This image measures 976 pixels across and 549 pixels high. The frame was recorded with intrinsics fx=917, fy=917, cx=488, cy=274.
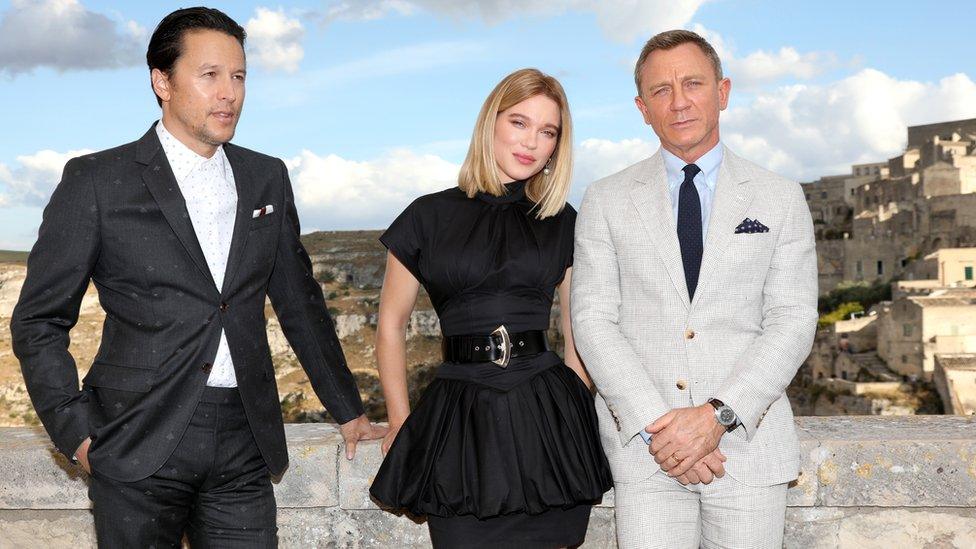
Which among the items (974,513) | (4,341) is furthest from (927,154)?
(974,513)

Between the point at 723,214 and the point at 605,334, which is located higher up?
the point at 723,214

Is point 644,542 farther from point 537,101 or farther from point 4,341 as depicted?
point 4,341

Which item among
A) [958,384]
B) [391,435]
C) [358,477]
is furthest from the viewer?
[958,384]

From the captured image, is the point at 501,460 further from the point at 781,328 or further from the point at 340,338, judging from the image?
the point at 340,338

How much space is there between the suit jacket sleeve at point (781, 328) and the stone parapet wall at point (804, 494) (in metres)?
1.01

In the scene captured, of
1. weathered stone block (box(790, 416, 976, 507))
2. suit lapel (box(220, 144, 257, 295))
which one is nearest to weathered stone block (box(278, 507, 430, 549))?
suit lapel (box(220, 144, 257, 295))

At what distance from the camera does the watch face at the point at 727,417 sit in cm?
279

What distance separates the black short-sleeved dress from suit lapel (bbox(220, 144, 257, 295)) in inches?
18.1

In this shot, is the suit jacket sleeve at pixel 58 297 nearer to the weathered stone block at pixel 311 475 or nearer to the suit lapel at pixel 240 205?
the suit lapel at pixel 240 205

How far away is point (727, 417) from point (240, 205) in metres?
1.64

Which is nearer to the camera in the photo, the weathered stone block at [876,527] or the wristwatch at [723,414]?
the wristwatch at [723,414]

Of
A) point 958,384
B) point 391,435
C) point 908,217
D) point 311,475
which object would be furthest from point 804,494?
point 908,217

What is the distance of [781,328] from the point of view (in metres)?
2.86

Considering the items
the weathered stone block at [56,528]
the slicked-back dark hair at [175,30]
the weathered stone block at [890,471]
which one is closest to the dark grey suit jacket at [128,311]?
the slicked-back dark hair at [175,30]
